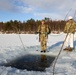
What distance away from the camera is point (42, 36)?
10805 millimetres

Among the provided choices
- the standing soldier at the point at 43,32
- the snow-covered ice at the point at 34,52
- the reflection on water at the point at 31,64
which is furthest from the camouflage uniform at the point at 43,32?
the reflection on water at the point at 31,64

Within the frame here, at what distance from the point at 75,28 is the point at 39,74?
5862mm

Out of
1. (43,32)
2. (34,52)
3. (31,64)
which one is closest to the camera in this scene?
(31,64)

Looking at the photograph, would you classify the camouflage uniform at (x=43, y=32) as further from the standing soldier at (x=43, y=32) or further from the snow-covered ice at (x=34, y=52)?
the snow-covered ice at (x=34, y=52)

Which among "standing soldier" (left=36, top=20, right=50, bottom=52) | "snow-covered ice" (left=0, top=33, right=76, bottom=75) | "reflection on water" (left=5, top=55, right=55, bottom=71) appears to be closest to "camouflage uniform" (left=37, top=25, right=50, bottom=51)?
"standing soldier" (left=36, top=20, right=50, bottom=52)

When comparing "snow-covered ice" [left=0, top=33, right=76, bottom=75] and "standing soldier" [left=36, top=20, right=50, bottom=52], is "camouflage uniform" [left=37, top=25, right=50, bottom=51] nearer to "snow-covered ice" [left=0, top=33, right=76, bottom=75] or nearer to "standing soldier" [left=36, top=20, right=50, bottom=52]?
"standing soldier" [left=36, top=20, right=50, bottom=52]

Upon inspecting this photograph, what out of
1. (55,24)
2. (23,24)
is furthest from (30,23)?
(55,24)

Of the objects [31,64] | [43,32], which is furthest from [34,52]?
[31,64]

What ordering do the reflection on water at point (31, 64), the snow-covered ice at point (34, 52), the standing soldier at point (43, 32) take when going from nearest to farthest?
the snow-covered ice at point (34, 52) < the reflection on water at point (31, 64) < the standing soldier at point (43, 32)

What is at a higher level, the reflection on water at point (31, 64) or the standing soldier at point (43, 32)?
the standing soldier at point (43, 32)

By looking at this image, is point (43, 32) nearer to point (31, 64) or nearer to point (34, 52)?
point (34, 52)

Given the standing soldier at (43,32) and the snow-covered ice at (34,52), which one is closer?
the snow-covered ice at (34,52)

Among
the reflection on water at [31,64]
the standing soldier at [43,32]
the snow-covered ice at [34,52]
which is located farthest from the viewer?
the standing soldier at [43,32]

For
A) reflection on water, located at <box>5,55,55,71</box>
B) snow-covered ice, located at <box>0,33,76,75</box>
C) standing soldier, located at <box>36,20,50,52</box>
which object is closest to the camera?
snow-covered ice, located at <box>0,33,76,75</box>
